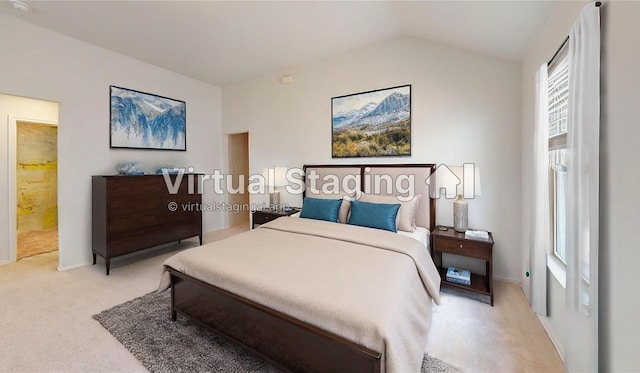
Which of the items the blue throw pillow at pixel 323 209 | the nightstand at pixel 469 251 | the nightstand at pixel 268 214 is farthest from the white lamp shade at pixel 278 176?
the nightstand at pixel 469 251

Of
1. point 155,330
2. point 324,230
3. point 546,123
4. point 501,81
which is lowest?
point 155,330

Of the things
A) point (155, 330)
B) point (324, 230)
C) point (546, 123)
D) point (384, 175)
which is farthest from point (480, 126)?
point (155, 330)

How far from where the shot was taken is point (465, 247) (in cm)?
261

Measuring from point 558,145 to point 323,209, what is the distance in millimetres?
2221

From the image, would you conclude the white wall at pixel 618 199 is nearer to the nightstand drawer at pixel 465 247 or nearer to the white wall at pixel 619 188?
the white wall at pixel 619 188

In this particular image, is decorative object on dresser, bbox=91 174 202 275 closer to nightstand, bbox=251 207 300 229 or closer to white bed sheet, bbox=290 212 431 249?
nightstand, bbox=251 207 300 229

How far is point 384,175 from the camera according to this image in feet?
11.0

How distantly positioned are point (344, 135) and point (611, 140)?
2.82m

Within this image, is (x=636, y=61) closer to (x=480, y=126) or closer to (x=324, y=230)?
(x=480, y=126)

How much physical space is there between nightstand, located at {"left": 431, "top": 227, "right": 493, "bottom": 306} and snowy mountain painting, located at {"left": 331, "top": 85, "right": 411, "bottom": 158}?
1159 mm

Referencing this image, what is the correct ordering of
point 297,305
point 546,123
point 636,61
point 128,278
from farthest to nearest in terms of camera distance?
point 128,278, point 546,123, point 297,305, point 636,61

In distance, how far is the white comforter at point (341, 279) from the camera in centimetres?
127

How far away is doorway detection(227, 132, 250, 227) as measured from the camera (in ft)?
17.5

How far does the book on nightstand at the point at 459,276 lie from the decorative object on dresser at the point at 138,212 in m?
3.68
